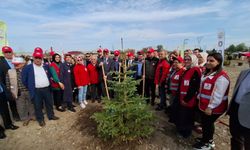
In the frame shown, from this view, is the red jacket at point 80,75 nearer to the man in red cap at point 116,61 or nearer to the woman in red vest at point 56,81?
the woman in red vest at point 56,81

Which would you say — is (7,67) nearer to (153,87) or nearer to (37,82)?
(37,82)

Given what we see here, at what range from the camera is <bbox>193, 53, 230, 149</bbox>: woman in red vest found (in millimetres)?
3994

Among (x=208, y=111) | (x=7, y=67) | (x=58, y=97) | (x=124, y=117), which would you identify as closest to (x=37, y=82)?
(x=7, y=67)

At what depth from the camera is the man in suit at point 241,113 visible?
3215 mm

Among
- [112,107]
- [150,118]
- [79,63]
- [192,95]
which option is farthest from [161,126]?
[79,63]

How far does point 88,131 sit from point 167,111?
2953 mm

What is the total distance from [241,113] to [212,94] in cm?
84

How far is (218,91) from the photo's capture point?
13.1 ft

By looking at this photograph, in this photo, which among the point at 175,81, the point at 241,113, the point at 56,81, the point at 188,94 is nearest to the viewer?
the point at 241,113

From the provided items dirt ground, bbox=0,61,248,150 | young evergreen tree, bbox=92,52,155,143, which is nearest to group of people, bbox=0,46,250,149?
dirt ground, bbox=0,61,248,150

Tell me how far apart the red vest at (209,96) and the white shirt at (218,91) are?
7cm

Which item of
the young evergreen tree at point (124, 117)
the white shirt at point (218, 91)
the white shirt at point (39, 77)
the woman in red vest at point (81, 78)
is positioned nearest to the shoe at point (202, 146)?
the white shirt at point (218, 91)

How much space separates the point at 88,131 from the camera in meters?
5.39

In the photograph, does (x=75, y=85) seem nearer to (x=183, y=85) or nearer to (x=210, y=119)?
(x=183, y=85)
